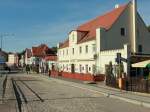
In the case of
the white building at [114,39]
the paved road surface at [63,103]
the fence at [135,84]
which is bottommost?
the paved road surface at [63,103]

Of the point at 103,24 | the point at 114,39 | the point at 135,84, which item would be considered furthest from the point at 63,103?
the point at 103,24

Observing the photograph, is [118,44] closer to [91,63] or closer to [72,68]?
[91,63]

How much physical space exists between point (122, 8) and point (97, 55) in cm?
835

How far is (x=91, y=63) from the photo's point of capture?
174 feet

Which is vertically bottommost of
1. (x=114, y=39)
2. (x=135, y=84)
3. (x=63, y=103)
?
(x=63, y=103)

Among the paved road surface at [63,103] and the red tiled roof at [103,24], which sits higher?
the red tiled roof at [103,24]

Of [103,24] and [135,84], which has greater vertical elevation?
[103,24]

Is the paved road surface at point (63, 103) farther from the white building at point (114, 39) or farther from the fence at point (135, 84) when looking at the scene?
the white building at point (114, 39)

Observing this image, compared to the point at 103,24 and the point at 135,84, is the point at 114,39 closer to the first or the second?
the point at 103,24

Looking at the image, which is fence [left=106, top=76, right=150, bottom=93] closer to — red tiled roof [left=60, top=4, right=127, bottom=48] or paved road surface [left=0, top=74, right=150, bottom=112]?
paved road surface [left=0, top=74, right=150, bottom=112]

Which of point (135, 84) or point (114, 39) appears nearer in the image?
point (135, 84)

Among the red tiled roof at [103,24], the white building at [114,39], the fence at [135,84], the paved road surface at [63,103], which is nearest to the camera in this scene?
the paved road surface at [63,103]

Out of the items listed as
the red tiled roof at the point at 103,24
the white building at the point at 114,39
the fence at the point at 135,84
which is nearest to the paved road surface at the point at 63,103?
the fence at the point at 135,84

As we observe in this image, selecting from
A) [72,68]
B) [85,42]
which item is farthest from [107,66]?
[72,68]
